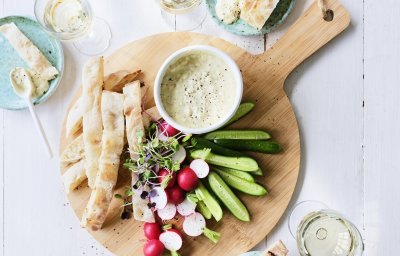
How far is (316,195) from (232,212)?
0.31 metres

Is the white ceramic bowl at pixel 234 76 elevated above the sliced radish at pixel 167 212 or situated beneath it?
elevated above

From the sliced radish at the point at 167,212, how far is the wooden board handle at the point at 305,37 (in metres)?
0.58

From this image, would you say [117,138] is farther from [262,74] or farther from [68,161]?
[262,74]

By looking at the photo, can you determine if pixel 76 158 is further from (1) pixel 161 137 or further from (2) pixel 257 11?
(2) pixel 257 11

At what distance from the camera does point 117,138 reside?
225cm

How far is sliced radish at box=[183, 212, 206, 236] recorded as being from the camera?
2.29m

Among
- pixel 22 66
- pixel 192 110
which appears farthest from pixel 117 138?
pixel 22 66

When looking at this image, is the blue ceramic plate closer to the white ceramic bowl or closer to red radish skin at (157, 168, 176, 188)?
the white ceramic bowl

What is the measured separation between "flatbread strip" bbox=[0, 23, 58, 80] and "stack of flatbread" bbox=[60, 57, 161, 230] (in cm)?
17

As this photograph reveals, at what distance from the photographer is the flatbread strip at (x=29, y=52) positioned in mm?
2359

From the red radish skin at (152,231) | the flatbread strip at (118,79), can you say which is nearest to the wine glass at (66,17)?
the flatbread strip at (118,79)

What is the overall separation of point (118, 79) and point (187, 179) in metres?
0.42

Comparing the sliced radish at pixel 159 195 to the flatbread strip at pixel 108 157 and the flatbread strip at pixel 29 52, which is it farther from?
the flatbread strip at pixel 29 52

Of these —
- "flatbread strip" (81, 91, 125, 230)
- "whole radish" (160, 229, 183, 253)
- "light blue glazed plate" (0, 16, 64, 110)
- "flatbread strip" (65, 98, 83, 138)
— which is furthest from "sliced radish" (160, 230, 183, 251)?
"light blue glazed plate" (0, 16, 64, 110)
